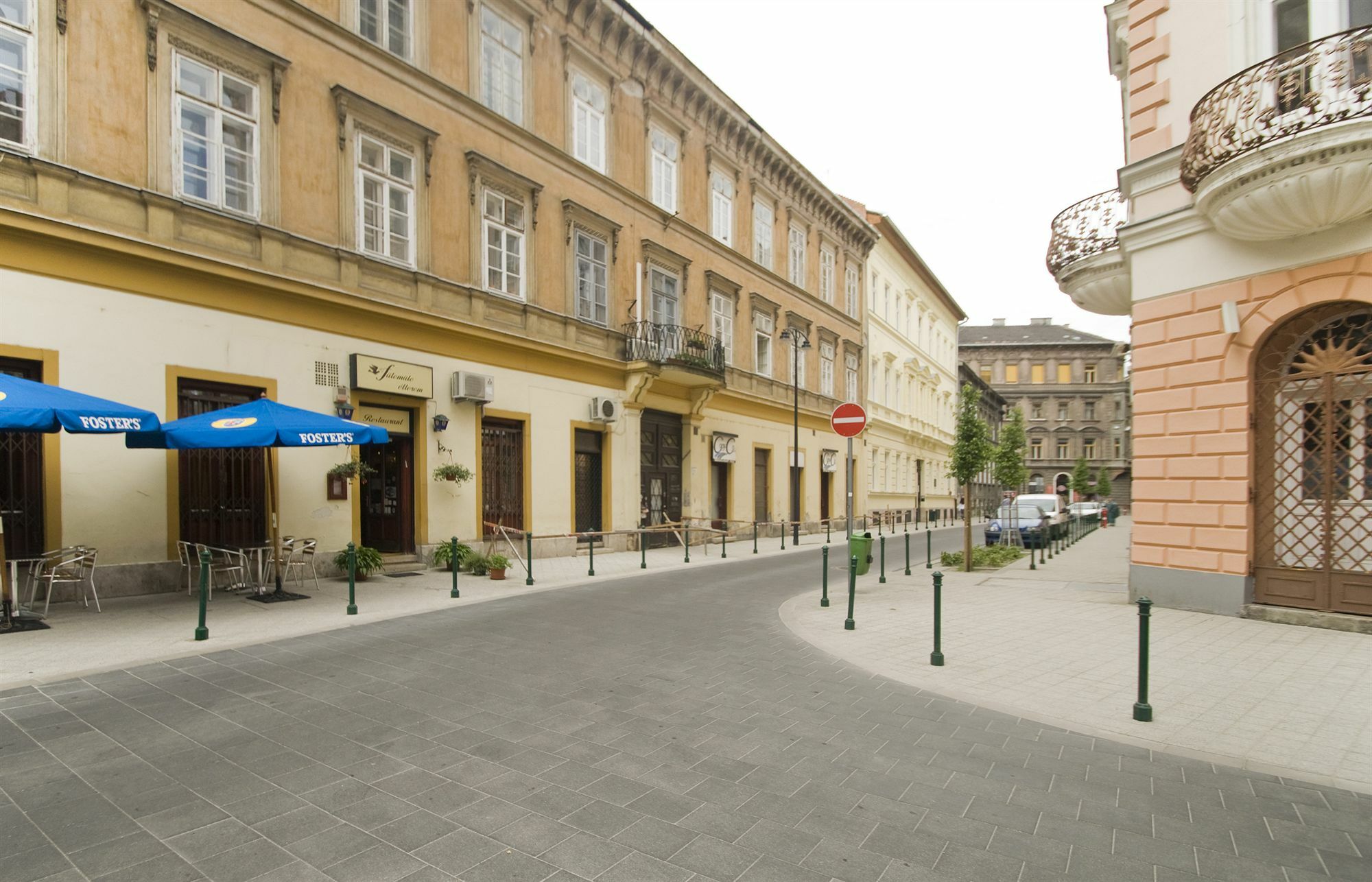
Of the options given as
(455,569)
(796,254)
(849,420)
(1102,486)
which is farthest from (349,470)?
(1102,486)

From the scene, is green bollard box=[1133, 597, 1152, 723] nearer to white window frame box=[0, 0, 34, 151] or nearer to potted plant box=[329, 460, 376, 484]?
potted plant box=[329, 460, 376, 484]

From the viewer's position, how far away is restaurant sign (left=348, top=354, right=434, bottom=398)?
531 inches

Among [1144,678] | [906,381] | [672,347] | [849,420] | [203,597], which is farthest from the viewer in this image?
[906,381]

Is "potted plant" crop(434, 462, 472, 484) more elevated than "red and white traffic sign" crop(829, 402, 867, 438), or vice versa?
"red and white traffic sign" crop(829, 402, 867, 438)

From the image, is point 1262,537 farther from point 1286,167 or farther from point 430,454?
point 430,454

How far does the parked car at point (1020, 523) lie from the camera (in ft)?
75.8

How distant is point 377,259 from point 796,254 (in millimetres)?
20146

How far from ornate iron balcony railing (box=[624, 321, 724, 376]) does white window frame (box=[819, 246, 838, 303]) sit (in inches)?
448

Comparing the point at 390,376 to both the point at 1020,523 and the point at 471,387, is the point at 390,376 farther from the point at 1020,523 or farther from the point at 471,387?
the point at 1020,523

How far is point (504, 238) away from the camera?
1681 cm

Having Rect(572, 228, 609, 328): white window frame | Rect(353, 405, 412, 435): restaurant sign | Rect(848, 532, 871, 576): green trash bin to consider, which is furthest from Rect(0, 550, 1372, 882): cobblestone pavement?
Rect(572, 228, 609, 328): white window frame

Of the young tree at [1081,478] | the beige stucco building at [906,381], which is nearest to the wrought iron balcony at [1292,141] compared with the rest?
the beige stucco building at [906,381]

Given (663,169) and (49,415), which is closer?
(49,415)

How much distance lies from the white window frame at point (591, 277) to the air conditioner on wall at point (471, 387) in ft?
13.2
